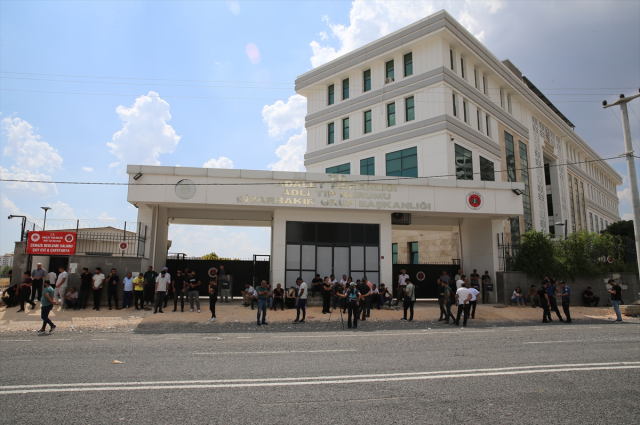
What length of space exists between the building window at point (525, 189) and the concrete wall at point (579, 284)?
12753mm

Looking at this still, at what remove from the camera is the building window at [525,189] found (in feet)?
122

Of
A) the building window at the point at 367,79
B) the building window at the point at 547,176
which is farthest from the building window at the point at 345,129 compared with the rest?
the building window at the point at 547,176

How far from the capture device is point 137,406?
525 cm

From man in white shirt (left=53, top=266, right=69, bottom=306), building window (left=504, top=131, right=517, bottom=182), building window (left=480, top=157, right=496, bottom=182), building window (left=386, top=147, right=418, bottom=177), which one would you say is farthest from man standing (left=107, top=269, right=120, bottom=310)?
building window (left=504, top=131, right=517, bottom=182)

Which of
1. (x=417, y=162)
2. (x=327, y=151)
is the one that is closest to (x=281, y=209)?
(x=417, y=162)

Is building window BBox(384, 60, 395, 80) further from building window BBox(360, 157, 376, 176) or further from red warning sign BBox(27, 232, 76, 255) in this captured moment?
red warning sign BBox(27, 232, 76, 255)

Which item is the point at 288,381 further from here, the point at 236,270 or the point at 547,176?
the point at 547,176

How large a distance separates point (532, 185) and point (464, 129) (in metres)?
13.8

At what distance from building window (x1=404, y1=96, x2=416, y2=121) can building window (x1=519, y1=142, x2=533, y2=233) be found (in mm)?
13765

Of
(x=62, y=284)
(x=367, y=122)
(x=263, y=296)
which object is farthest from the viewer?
(x=367, y=122)

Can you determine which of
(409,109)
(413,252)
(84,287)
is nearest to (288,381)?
(84,287)

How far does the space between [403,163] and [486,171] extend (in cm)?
695

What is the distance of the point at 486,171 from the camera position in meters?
32.4

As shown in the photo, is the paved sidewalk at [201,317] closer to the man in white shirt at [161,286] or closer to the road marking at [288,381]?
the man in white shirt at [161,286]
